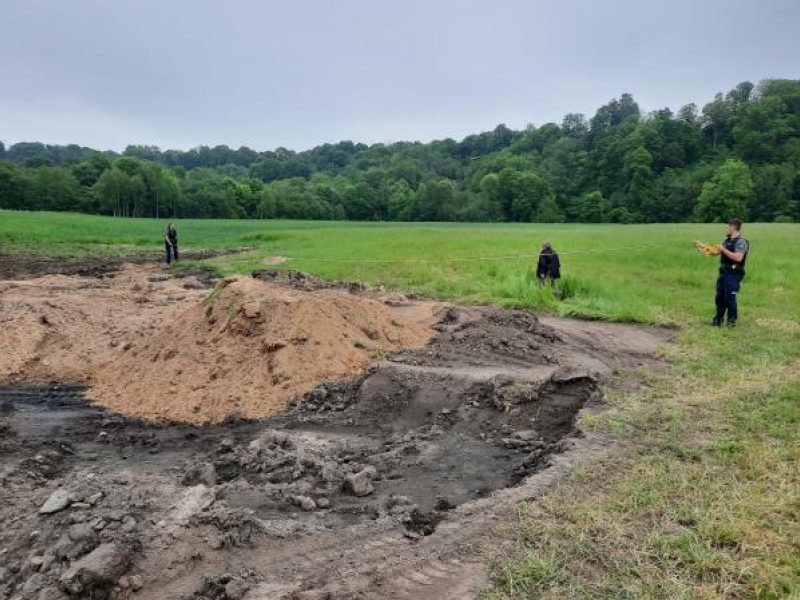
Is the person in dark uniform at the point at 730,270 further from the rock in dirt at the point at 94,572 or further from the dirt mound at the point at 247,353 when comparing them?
the rock in dirt at the point at 94,572

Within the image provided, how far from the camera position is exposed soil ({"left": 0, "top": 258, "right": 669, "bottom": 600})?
351 cm

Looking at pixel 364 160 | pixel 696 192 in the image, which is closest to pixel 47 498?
pixel 696 192

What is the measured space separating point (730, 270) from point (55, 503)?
10.0m

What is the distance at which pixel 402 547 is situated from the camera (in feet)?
12.3

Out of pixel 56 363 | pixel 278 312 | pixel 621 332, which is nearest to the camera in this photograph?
pixel 278 312

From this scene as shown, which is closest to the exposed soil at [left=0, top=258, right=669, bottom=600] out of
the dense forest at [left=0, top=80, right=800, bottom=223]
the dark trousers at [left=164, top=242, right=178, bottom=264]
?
the dark trousers at [left=164, top=242, right=178, bottom=264]

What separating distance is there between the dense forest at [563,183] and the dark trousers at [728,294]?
6285 cm

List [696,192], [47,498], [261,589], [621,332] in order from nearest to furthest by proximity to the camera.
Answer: [261,589]
[47,498]
[621,332]
[696,192]

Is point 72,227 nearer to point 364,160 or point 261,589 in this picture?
point 261,589

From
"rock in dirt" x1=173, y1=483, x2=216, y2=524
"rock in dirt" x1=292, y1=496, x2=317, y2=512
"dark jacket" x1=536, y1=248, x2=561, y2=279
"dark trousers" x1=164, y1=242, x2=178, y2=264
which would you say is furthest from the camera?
"dark trousers" x1=164, y1=242, x2=178, y2=264

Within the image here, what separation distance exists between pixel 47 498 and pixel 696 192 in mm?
82718

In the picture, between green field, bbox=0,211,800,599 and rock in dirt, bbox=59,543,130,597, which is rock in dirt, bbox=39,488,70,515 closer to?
rock in dirt, bbox=59,543,130,597

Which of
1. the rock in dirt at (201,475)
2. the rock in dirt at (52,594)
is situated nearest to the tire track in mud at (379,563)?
the rock in dirt at (52,594)

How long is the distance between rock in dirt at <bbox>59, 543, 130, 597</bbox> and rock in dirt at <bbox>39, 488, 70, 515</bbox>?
0.95 m
